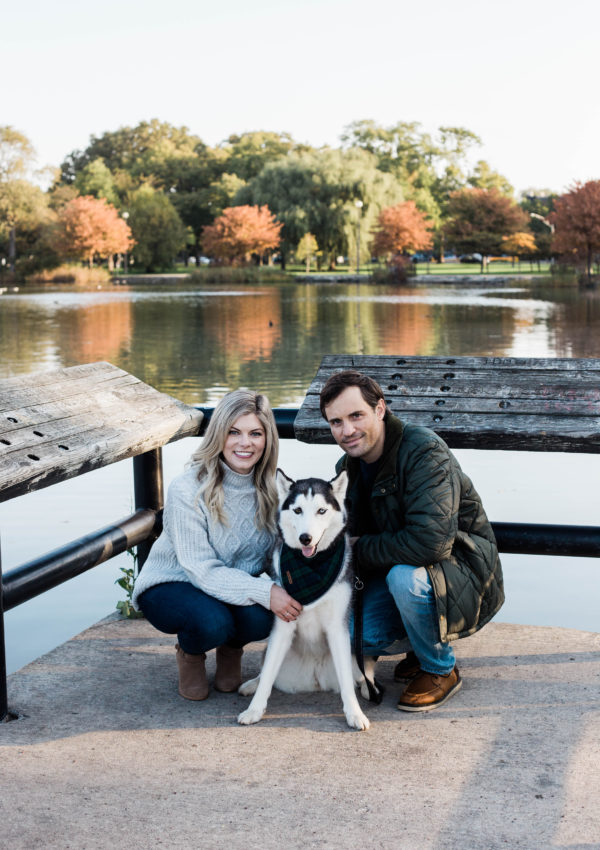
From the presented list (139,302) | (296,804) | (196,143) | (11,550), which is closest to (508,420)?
(296,804)

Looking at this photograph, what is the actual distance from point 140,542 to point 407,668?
141 centimetres

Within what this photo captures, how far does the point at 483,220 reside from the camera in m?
61.8

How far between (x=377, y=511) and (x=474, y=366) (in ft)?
3.47

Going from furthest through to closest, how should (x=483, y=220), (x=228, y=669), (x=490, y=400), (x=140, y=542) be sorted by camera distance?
1. (x=483, y=220)
2. (x=140, y=542)
3. (x=490, y=400)
4. (x=228, y=669)

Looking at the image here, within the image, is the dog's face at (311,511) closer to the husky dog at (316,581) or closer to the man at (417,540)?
the husky dog at (316,581)

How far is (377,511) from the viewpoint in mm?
3562

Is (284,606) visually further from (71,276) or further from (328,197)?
(71,276)

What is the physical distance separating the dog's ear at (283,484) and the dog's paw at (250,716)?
2.45ft

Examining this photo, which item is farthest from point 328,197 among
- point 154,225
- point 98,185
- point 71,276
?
point 98,185

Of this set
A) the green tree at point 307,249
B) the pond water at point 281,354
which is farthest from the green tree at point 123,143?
the pond water at point 281,354

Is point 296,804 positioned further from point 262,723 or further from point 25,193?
point 25,193

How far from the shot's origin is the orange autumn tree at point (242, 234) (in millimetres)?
61844

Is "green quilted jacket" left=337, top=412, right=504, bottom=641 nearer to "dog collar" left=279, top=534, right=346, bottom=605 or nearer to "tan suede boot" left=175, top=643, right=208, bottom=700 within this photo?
"dog collar" left=279, top=534, right=346, bottom=605

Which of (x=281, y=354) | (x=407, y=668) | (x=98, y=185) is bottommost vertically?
(x=407, y=668)
